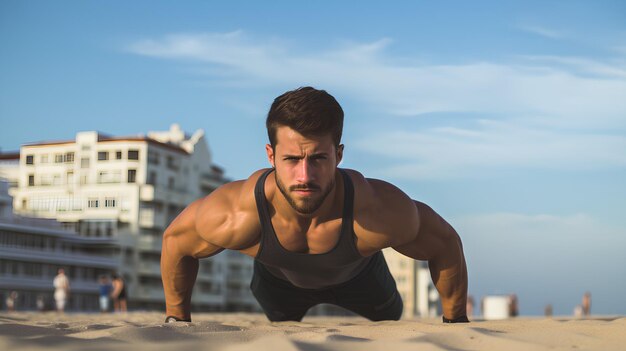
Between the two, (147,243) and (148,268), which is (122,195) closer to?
(147,243)

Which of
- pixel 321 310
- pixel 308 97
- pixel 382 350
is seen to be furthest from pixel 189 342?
pixel 321 310

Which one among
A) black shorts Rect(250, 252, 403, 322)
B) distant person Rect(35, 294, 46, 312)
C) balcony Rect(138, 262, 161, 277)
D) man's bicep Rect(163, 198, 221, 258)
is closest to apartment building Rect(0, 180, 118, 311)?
distant person Rect(35, 294, 46, 312)

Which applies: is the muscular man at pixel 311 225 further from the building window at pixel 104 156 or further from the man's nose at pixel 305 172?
the building window at pixel 104 156

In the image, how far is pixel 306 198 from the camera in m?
4.65

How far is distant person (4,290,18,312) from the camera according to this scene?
152 feet

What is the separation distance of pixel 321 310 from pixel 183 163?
23793 millimetres

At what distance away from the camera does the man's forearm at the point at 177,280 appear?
566 centimetres

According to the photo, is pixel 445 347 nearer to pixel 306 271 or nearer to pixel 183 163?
pixel 306 271

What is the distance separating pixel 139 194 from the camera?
66062 mm

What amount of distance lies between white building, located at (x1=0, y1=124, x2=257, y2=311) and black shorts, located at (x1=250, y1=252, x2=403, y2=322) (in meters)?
58.0

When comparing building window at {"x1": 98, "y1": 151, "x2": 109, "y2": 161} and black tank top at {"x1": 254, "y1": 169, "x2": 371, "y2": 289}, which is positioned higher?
building window at {"x1": 98, "y1": 151, "x2": 109, "y2": 161}

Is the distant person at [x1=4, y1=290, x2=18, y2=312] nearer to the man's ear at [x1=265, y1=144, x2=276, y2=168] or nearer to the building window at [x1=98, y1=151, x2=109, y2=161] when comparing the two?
the building window at [x1=98, y1=151, x2=109, y2=161]

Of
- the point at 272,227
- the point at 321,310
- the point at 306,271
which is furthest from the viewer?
the point at 321,310

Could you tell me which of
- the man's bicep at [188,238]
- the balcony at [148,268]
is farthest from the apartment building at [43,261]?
the man's bicep at [188,238]
